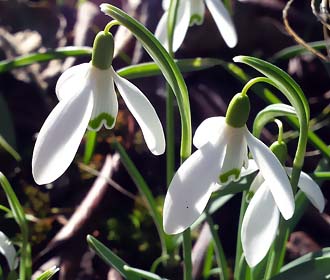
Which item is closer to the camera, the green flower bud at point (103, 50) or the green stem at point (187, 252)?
the green flower bud at point (103, 50)

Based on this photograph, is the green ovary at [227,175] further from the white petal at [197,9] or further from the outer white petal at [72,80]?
the white petal at [197,9]

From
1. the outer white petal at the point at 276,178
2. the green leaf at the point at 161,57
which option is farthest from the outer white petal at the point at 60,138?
the outer white petal at the point at 276,178

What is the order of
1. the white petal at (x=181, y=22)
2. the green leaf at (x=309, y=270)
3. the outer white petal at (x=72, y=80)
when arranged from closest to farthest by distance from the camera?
the outer white petal at (x=72, y=80) → the green leaf at (x=309, y=270) → the white petal at (x=181, y=22)

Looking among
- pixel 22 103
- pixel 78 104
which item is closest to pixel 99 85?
pixel 78 104

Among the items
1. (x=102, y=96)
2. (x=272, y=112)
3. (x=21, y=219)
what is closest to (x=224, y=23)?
(x=272, y=112)

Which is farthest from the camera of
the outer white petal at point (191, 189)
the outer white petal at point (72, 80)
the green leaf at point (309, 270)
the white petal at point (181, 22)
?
the white petal at point (181, 22)

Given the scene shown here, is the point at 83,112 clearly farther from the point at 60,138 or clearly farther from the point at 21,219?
the point at 21,219

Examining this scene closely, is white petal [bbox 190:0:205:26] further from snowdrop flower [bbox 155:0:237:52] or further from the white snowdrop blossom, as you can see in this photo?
the white snowdrop blossom

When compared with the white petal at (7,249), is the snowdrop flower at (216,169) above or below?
above
